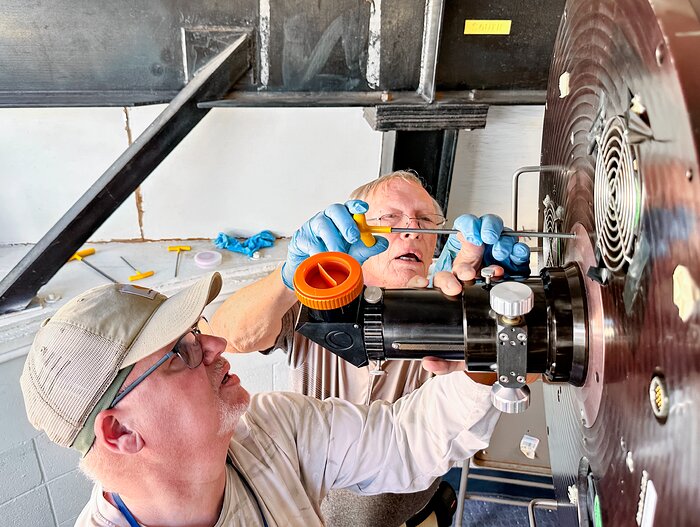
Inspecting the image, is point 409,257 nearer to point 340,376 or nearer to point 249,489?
point 340,376

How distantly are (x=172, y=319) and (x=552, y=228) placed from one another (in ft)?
2.08

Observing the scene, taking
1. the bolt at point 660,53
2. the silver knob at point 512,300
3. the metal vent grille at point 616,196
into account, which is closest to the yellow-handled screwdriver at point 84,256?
the silver knob at point 512,300

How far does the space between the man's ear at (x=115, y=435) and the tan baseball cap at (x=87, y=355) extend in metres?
0.01

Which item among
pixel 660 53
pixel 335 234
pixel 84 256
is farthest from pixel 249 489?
pixel 84 256

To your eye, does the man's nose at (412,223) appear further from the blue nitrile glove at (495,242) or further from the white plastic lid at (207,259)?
the white plastic lid at (207,259)

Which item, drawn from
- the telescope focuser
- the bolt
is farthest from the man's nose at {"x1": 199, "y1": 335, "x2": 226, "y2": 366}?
the bolt

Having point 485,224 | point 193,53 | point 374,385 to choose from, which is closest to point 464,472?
point 374,385

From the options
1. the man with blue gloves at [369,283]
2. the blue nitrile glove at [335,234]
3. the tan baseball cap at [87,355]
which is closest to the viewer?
the tan baseball cap at [87,355]

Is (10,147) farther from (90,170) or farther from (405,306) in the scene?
(405,306)

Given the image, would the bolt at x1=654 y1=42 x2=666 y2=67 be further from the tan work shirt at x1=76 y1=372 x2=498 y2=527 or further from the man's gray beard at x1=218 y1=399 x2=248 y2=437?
the man's gray beard at x1=218 y1=399 x2=248 y2=437

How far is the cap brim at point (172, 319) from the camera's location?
1012 millimetres

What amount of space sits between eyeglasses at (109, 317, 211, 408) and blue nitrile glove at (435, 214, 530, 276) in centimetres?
50

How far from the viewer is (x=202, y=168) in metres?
2.07

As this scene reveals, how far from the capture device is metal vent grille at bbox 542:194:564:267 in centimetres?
88
